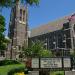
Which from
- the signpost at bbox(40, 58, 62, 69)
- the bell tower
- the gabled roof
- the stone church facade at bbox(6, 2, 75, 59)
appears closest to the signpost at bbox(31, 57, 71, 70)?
the signpost at bbox(40, 58, 62, 69)

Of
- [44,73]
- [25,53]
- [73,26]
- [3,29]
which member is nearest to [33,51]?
[25,53]

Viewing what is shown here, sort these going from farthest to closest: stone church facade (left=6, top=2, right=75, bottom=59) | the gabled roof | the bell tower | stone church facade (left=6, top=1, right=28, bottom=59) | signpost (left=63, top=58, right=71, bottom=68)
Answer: the bell tower, the gabled roof, stone church facade (left=6, top=1, right=28, bottom=59), stone church facade (left=6, top=2, right=75, bottom=59), signpost (left=63, top=58, right=71, bottom=68)

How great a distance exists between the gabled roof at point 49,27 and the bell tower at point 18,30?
285 inches

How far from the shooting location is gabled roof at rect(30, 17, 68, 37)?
101 m

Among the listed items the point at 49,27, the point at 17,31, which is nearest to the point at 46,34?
the point at 49,27

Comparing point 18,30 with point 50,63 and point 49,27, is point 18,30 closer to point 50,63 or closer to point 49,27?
point 49,27

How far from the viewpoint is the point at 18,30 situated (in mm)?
104688

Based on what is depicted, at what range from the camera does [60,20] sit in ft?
345

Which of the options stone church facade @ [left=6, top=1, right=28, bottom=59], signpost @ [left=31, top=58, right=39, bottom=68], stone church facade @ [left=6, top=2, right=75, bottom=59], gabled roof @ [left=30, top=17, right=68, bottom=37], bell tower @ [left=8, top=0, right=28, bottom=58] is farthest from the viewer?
bell tower @ [left=8, top=0, right=28, bottom=58]

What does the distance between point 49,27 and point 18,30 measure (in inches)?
477

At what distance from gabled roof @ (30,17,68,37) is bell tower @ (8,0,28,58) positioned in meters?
7.25

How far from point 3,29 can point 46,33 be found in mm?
72899

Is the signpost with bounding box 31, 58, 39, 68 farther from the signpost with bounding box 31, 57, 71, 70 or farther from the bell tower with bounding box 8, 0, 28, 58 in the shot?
the bell tower with bounding box 8, 0, 28, 58

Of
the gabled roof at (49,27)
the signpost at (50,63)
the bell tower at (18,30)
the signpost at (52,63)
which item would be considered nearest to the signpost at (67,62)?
the signpost at (52,63)
